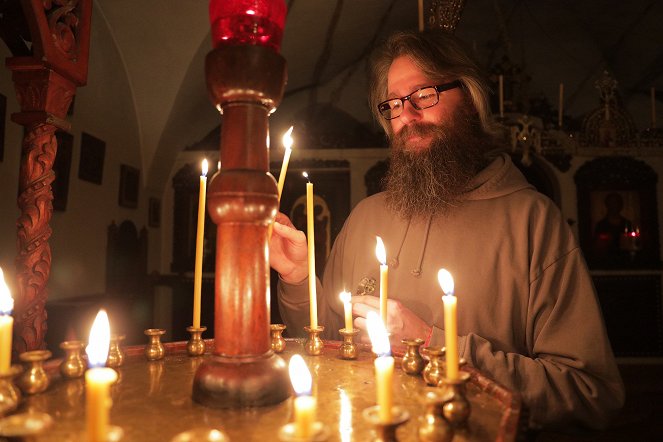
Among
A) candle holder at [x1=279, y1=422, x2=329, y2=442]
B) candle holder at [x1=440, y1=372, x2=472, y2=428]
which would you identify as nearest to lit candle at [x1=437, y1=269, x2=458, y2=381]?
candle holder at [x1=440, y1=372, x2=472, y2=428]

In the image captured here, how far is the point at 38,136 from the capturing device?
139 cm

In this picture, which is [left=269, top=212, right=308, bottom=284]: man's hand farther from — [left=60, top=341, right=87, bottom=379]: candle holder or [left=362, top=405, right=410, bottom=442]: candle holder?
[left=362, top=405, right=410, bottom=442]: candle holder

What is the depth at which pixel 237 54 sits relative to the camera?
74cm

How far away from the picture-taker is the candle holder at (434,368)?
88 cm

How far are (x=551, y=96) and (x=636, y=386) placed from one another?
4780mm

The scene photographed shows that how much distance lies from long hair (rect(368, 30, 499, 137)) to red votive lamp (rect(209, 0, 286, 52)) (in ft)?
4.47

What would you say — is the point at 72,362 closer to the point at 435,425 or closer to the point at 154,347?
the point at 154,347

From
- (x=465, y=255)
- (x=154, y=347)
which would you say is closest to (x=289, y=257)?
(x=465, y=255)

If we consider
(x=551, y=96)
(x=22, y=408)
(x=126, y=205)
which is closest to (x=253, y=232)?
(x=22, y=408)

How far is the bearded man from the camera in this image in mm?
1383

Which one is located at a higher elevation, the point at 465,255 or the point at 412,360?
the point at 465,255

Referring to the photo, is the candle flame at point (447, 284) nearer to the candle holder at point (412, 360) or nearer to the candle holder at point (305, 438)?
the candle holder at point (412, 360)

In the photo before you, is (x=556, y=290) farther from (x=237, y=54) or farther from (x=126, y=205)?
(x=126, y=205)

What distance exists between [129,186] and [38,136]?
15.6 feet
